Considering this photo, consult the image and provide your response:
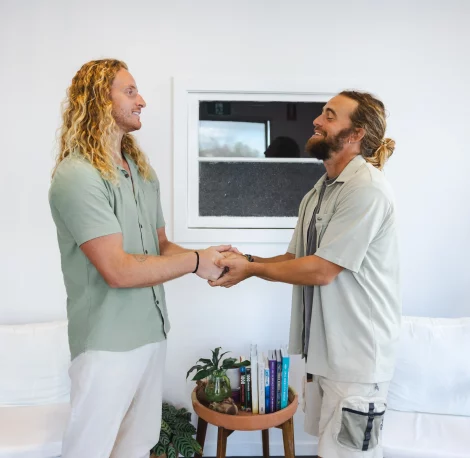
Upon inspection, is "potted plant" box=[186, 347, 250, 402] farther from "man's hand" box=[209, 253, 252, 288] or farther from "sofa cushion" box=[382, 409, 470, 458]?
"sofa cushion" box=[382, 409, 470, 458]

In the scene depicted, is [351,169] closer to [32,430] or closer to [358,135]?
[358,135]

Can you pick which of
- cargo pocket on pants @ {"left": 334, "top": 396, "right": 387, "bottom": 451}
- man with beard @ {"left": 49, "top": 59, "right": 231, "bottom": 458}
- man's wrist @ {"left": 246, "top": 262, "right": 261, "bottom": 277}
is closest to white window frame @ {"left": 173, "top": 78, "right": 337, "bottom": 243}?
man's wrist @ {"left": 246, "top": 262, "right": 261, "bottom": 277}

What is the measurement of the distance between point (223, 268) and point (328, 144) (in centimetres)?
67

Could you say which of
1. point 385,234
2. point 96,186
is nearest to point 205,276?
point 96,186

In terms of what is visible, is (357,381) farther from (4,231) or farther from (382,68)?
(4,231)

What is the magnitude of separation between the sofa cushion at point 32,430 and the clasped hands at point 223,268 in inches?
39.6

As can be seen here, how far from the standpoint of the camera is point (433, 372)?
7.77 ft

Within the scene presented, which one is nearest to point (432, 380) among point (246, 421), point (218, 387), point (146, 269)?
point (246, 421)

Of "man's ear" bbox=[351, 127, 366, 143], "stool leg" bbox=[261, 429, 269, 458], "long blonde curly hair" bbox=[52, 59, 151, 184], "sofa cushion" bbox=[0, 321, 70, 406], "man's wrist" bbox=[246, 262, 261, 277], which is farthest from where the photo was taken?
"stool leg" bbox=[261, 429, 269, 458]

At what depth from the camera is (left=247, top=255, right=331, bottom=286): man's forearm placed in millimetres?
1616

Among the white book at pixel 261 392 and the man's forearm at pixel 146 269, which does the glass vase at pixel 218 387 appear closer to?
the white book at pixel 261 392

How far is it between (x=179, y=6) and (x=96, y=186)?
1555 mm

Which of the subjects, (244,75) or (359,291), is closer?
(359,291)

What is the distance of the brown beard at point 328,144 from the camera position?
184 cm
